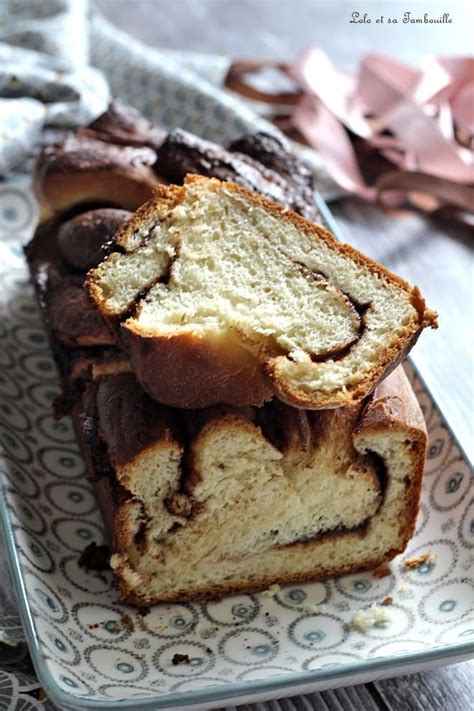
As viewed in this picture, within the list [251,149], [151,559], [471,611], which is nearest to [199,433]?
[151,559]

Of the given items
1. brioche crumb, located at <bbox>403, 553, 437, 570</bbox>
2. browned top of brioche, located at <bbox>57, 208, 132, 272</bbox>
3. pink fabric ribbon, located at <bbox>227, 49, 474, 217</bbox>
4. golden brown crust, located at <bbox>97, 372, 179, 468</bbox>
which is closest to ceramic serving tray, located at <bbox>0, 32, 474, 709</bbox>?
brioche crumb, located at <bbox>403, 553, 437, 570</bbox>

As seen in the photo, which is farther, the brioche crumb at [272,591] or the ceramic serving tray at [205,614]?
the brioche crumb at [272,591]

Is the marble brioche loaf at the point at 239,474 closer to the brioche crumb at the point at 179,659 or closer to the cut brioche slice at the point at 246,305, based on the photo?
the cut brioche slice at the point at 246,305

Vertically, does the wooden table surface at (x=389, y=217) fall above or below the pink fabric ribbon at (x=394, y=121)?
below

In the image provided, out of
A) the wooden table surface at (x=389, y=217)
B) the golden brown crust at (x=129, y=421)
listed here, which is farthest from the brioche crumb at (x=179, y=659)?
the golden brown crust at (x=129, y=421)

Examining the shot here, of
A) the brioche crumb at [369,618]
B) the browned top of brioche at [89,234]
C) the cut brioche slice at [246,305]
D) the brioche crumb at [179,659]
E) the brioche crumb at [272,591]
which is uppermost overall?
the cut brioche slice at [246,305]

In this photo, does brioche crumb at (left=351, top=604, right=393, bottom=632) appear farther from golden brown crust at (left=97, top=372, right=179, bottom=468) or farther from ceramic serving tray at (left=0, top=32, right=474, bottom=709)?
golden brown crust at (left=97, top=372, right=179, bottom=468)

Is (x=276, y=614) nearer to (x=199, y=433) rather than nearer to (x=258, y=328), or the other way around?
(x=199, y=433)
